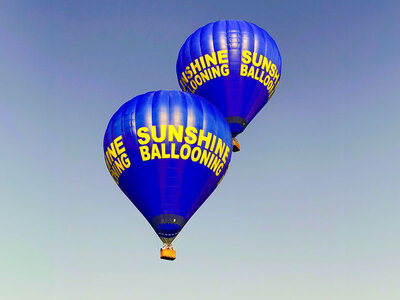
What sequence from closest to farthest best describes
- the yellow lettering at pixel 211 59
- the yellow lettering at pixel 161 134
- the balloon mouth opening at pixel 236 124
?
the yellow lettering at pixel 161 134
the yellow lettering at pixel 211 59
the balloon mouth opening at pixel 236 124

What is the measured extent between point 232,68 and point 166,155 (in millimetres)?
7963

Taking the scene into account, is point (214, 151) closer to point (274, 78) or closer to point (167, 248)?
point (167, 248)

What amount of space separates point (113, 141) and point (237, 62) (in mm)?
8687

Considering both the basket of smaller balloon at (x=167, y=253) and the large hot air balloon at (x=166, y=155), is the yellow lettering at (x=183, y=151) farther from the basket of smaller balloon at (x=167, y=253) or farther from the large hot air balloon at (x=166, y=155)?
the basket of smaller balloon at (x=167, y=253)

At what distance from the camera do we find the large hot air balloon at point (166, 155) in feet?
84.6

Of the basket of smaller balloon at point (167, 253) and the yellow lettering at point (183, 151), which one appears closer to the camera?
the yellow lettering at point (183, 151)

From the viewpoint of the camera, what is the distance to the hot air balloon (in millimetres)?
31375

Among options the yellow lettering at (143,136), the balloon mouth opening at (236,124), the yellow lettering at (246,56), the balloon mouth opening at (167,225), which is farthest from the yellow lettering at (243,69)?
the balloon mouth opening at (167,225)

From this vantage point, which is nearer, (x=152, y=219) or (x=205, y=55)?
(x=152, y=219)

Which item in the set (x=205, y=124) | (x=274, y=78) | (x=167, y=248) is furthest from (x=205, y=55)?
(x=167, y=248)

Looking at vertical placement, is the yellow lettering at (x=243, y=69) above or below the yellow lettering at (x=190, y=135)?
above

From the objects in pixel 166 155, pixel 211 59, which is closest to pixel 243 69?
pixel 211 59

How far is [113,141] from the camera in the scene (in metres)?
26.9

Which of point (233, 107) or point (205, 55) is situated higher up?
point (205, 55)
